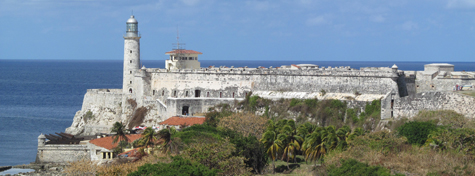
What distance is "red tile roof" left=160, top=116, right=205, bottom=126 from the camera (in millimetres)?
51750

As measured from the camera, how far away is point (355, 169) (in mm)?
32188

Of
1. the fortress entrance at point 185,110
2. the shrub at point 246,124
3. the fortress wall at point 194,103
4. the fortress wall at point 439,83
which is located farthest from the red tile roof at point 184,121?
the fortress wall at point 439,83

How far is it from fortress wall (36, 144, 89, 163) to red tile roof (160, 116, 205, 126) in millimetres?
7162

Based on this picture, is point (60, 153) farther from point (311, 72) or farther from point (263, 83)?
point (311, 72)

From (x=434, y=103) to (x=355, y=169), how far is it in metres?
15.6

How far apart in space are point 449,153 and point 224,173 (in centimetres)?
1235

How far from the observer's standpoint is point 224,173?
3262cm

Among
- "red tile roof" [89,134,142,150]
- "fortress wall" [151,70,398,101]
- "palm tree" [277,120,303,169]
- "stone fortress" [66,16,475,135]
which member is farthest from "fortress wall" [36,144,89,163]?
"palm tree" [277,120,303,169]

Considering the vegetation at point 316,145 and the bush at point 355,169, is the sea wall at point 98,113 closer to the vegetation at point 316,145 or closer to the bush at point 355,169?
the vegetation at point 316,145

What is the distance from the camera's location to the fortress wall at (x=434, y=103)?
43812 mm

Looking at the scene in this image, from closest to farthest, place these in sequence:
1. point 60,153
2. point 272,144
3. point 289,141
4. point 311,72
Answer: point 272,144 < point 289,141 < point 60,153 < point 311,72

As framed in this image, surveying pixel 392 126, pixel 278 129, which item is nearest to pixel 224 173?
pixel 278 129

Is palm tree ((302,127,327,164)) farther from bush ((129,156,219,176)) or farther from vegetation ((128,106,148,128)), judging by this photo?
vegetation ((128,106,148,128))

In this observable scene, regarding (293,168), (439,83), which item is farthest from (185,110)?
(439,83)
